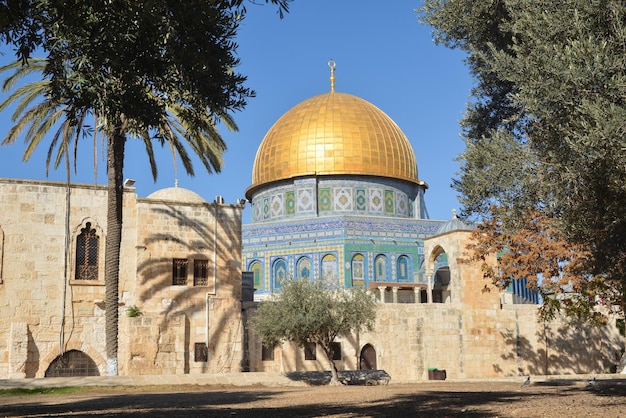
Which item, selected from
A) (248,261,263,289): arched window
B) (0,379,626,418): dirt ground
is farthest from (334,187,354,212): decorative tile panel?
(0,379,626,418): dirt ground

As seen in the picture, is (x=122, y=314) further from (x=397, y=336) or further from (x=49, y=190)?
(x=397, y=336)

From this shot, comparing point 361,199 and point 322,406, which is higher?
point 361,199

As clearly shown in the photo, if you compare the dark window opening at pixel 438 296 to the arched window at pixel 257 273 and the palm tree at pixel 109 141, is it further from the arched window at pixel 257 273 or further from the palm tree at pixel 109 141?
the palm tree at pixel 109 141

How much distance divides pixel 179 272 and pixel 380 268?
15.8 metres

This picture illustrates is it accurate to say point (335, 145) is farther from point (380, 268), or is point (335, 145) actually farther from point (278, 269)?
point (278, 269)

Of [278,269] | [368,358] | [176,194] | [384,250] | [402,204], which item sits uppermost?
[402,204]

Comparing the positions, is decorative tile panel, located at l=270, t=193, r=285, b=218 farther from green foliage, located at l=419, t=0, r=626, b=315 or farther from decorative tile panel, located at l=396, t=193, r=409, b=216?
green foliage, located at l=419, t=0, r=626, b=315

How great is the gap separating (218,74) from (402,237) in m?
29.2

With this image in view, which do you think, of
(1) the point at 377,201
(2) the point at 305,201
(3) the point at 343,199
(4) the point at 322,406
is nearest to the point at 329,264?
(3) the point at 343,199

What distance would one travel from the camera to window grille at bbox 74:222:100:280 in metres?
20.0

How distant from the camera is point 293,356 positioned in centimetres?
2194

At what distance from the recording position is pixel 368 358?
2361 cm

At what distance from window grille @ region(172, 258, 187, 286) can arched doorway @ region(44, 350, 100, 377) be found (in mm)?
3083

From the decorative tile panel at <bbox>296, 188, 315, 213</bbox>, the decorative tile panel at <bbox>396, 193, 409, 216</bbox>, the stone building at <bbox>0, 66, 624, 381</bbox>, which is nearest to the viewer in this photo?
the stone building at <bbox>0, 66, 624, 381</bbox>
